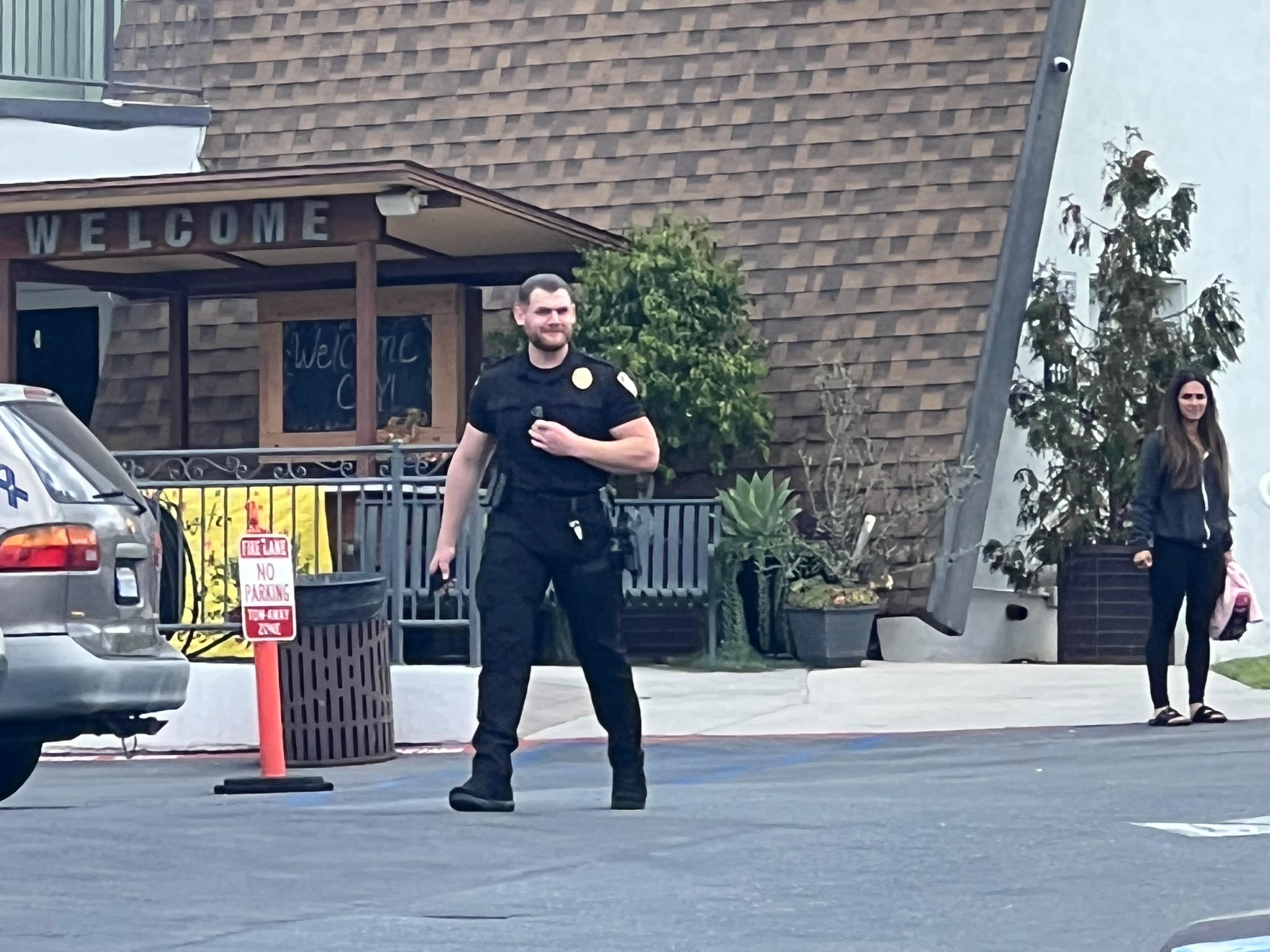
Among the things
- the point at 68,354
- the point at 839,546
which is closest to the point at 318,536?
the point at 839,546

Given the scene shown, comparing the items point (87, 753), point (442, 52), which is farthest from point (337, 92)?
point (87, 753)

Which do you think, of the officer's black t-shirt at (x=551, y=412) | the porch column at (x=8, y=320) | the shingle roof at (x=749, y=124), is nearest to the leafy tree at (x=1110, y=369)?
the shingle roof at (x=749, y=124)

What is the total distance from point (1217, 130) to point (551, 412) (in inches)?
417

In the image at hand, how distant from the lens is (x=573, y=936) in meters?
5.70

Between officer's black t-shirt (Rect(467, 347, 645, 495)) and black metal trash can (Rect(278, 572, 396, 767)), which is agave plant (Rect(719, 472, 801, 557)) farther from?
officer's black t-shirt (Rect(467, 347, 645, 495))

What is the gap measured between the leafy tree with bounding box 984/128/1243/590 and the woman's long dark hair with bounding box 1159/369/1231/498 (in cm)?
383

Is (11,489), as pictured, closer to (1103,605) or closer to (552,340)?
(552,340)

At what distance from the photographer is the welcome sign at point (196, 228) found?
536 inches

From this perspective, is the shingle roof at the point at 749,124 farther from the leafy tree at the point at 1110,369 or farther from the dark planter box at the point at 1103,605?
the dark planter box at the point at 1103,605

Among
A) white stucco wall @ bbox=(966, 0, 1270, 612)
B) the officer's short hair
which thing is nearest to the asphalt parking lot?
the officer's short hair

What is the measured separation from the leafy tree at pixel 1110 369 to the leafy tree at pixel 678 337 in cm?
196

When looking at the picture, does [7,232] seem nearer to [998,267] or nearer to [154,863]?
[998,267]

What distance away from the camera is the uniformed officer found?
7.81 metres

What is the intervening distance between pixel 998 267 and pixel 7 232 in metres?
6.30
